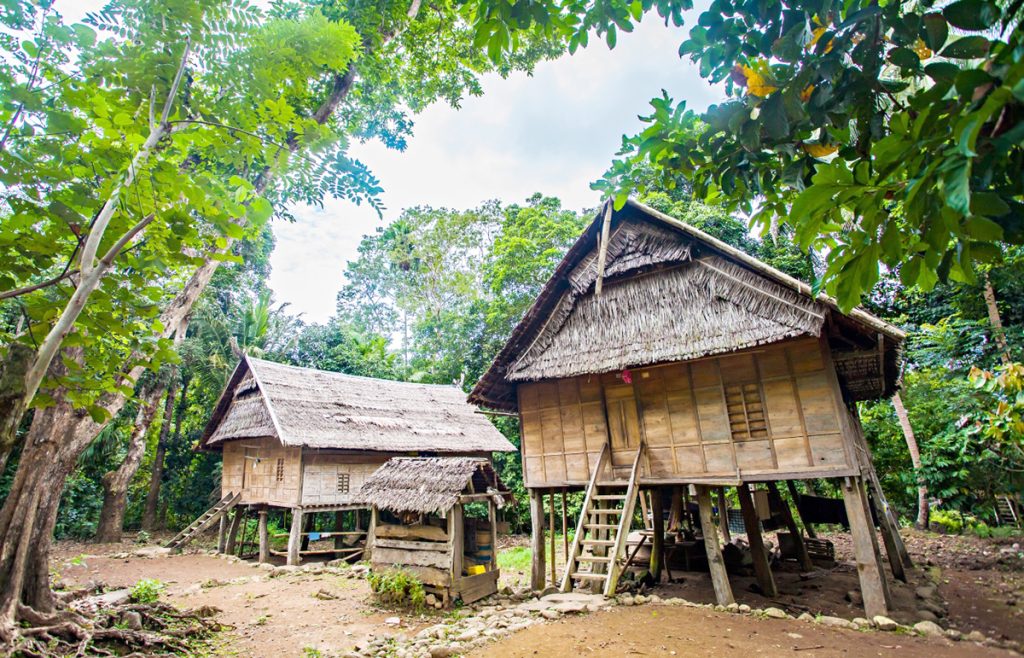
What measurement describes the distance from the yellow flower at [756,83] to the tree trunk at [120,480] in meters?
20.8

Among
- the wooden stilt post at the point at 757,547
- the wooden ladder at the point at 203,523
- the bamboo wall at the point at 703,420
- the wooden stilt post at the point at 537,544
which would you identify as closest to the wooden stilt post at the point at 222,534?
the wooden ladder at the point at 203,523

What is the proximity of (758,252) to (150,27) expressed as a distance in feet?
60.4

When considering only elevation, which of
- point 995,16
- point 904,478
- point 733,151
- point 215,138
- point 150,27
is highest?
point 150,27

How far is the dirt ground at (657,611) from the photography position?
5.37 m

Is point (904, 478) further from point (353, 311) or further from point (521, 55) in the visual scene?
point (353, 311)

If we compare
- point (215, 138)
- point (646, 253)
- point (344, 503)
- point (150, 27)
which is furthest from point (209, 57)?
point (344, 503)

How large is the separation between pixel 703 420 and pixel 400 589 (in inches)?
237

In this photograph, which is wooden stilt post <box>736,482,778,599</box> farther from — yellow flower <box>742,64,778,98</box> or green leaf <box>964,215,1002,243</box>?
green leaf <box>964,215,1002,243</box>

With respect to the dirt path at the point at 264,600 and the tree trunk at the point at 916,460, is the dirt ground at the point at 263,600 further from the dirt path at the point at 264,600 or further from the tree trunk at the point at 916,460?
the tree trunk at the point at 916,460

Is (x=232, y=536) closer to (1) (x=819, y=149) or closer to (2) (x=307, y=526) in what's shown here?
(2) (x=307, y=526)

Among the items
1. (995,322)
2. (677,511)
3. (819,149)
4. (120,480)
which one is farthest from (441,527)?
(120,480)

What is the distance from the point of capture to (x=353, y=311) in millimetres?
32312

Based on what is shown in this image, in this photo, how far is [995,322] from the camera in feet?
37.3

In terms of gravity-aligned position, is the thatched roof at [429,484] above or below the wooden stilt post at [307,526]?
above
